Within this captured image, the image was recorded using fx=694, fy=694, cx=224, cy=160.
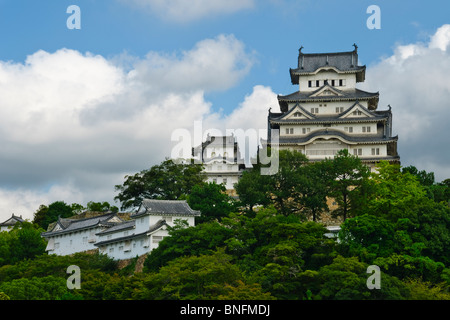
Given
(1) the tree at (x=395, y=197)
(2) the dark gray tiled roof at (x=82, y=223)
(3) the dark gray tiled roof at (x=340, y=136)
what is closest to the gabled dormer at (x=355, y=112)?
(3) the dark gray tiled roof at (x=340, y=136)

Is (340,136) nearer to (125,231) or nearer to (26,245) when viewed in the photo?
(125,231)

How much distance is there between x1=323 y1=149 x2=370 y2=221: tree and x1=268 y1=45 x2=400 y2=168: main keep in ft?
47.7

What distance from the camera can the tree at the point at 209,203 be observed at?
4902 centimetres

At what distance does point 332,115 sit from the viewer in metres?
69.2

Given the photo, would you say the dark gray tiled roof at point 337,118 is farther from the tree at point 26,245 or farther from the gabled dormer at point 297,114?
the tree at point 26,245

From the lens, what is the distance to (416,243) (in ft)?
121

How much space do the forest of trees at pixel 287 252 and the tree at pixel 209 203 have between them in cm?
7

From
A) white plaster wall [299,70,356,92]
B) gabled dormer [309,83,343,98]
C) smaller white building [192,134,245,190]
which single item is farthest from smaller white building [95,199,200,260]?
white plaster wall [299,70,356,92]

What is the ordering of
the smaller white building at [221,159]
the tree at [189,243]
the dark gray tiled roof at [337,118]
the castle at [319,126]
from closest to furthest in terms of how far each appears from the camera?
the tree at [189,243], the castle at [319,126], the dark gray tiled roof at [337,118], the smaller white building at [221,159]

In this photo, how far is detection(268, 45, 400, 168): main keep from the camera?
66.1 m

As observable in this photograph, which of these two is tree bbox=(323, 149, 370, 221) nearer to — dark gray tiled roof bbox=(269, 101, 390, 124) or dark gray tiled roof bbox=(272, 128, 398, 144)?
dark gray tiled roof bbox=(272, 128, 398, 144)

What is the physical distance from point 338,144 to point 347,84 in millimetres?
8120

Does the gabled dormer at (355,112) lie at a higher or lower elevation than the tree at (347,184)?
higher
